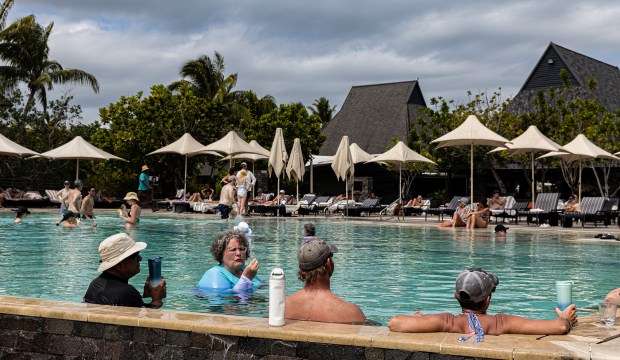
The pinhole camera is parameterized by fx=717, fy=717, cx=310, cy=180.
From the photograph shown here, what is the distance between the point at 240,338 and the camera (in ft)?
14.1

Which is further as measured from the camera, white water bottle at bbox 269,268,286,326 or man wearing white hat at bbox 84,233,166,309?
man wearing white hat at bbox 84,233,166,309

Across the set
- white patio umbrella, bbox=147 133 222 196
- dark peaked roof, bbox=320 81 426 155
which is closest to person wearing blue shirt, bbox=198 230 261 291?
white patio umbrella, bbox=147 133 222 196

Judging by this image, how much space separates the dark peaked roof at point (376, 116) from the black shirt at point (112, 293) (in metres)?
38.8

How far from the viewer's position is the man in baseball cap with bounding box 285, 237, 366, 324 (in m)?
4.82

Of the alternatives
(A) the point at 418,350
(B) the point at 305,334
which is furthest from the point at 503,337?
(B) the point at 305,334

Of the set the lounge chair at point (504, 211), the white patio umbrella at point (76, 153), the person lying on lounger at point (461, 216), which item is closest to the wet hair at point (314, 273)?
the person lying on lounger at point (461, 216)

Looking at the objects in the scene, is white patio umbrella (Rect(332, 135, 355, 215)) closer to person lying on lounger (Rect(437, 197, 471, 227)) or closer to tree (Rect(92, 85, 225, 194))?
person lying on lounger (Rect(437, 197, 471, 227))

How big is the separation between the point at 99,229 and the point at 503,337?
15.5 meters

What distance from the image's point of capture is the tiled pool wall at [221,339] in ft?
12.5

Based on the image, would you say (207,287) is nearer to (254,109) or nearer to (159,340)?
(159,340)

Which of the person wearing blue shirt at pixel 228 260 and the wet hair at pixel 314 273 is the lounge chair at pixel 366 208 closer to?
the person wearing blue shirt at pixel 228 260

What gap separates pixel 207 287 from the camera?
23.3 feet

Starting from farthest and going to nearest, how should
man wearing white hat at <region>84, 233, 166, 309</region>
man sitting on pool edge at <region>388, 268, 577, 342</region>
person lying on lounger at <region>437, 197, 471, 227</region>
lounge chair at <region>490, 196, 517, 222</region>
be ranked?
lounge chair at <region>490, 196, 517, 222</region> → person lying on lounger at <region>437, 197, 471, 227</region> → man wearing white hat at <region>84, 233, 166, 309</region> → man sitting on pool edge at <region>388, 268, 577, 342</region>

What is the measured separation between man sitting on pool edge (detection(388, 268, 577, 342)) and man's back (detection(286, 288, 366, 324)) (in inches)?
29.9
